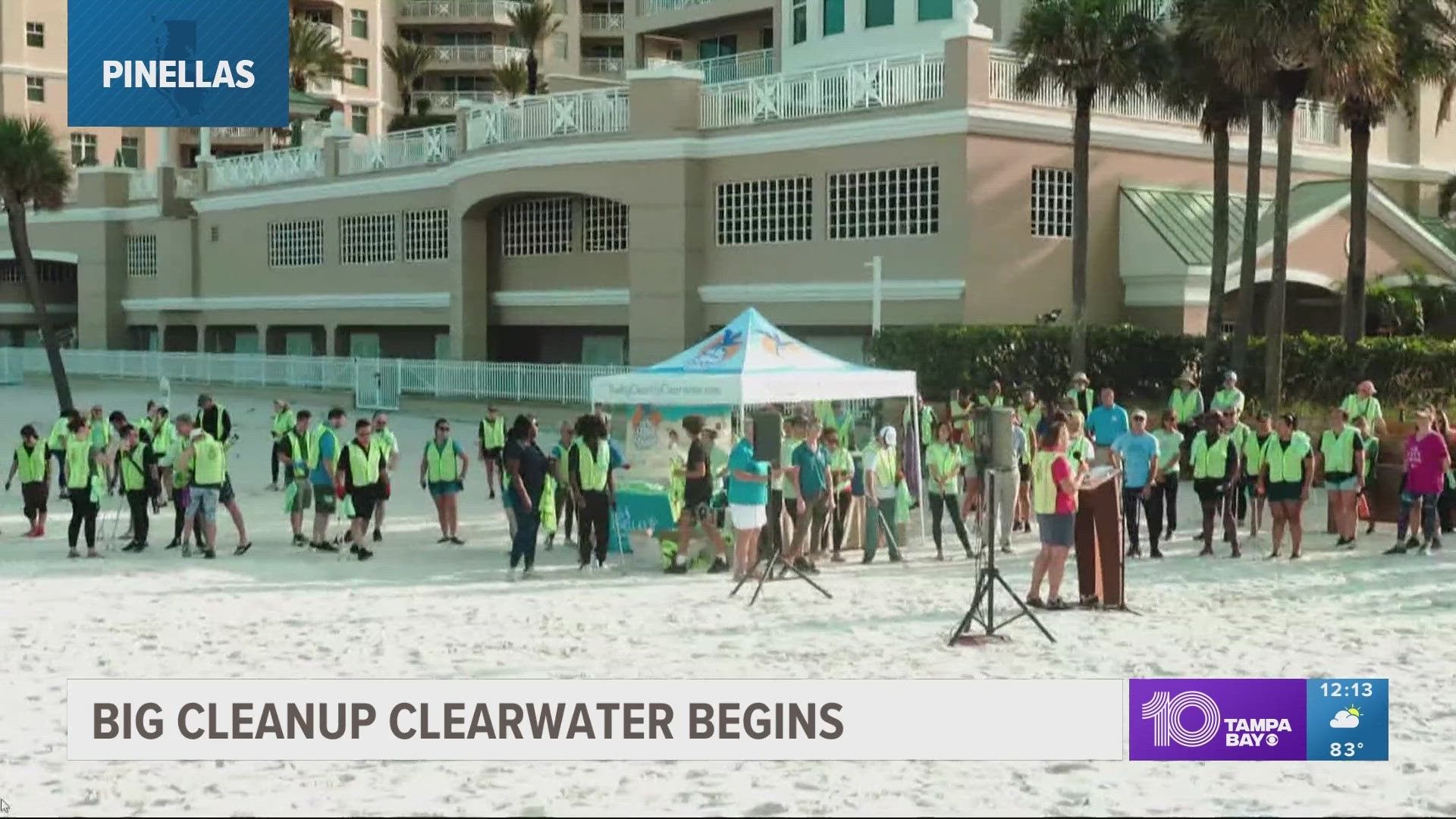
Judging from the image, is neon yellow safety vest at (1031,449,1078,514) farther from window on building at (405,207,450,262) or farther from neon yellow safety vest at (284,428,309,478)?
window on building at (405,207,450,262)

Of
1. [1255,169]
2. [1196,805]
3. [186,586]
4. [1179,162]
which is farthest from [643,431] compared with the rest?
[1179,162]

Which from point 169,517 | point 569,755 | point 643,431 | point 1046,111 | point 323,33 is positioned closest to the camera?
point 569,755

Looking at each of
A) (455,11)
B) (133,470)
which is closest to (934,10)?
(133,470)

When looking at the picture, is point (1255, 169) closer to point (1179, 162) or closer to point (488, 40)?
point (1179, 162)

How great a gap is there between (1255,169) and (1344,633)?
1496 centimetres

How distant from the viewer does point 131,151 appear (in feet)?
240

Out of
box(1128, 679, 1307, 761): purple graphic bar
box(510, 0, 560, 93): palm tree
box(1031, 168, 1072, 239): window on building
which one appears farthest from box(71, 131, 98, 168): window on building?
box(1128, 679, 1307, 761): purple graphic bar

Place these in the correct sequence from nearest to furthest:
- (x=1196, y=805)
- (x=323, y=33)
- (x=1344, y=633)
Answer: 1. (x=1196, y=805)
2. (x=1344, y=633)
3. (x=323, y=33)

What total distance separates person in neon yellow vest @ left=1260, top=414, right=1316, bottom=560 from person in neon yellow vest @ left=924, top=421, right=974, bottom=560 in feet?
10.5

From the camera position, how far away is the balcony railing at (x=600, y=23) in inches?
2736

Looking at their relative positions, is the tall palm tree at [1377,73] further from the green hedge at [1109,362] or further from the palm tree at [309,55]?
the palm tree at [309,55]

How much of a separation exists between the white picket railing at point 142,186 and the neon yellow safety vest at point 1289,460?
40471mm

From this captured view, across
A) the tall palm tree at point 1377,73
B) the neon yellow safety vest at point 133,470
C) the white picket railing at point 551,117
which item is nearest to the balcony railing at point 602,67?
the white picket railing at point 551,117

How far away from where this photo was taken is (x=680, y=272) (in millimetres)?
33438
